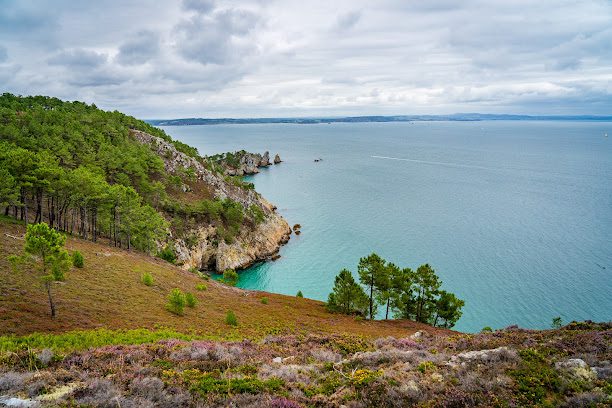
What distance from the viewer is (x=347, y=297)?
43.8 m

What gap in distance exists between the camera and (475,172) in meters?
161

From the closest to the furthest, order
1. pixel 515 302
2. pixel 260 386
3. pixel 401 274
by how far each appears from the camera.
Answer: pixel 260 386
pixel 401 274
pixel 515 302

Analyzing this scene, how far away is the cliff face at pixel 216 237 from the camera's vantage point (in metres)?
72.5

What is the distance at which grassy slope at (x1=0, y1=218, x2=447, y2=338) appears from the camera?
2296 centimetres

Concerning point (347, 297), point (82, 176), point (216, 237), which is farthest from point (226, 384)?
point (216, 237)

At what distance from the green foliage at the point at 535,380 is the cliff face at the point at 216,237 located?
61.5m

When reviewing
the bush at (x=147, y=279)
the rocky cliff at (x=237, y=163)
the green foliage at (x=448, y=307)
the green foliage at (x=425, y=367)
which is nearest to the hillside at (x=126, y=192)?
the bush at (x=147, y=279)

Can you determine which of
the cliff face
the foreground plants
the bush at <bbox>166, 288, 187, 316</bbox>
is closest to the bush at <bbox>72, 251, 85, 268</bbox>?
the bush at <bbox>166, 288, 187, 316</bbox>

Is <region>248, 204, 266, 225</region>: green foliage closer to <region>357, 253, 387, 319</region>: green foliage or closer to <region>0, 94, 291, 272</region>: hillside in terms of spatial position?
<region>0, 94, 291, 272</region>: hillside

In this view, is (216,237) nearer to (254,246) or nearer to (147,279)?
(254,246)

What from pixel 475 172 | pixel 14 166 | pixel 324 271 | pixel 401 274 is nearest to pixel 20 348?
pixel 14 166

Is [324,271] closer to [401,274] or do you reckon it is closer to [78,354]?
[401,274]

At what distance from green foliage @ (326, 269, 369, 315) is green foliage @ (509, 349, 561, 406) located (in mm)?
29486

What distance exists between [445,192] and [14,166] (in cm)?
11864
